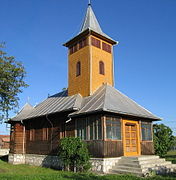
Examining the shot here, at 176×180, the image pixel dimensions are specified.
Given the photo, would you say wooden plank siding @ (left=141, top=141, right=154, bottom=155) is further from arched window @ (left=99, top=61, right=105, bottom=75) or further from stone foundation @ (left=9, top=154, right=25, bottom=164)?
stone foundation @ (left=9, top=154, right=25, bottom=164)

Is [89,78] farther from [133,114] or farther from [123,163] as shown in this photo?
[123,163]

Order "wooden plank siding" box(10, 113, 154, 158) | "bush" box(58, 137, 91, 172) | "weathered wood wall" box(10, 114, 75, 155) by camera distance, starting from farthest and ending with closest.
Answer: "weathered wood wall" box(10, 114, 75, 155) < "wooden plank siding" box(10, 113, 154, 158) < "bush" box(58, 137, 91, 172)

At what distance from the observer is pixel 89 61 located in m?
17.4

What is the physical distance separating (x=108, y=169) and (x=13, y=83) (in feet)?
35.2

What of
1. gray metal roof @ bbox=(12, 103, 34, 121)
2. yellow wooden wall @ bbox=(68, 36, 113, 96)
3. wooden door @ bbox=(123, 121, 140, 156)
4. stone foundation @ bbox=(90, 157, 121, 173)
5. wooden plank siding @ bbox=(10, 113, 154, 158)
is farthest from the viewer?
gray metal roof @ bbox=(12, 103, 34, 121)

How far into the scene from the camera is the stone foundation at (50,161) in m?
12.7

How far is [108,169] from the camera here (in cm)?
1282

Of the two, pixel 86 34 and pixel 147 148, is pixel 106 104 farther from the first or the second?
pixel 86 34

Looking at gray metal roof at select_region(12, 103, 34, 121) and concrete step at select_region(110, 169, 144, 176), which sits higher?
gray metal roof at select_region(12, 103, 34, 121)

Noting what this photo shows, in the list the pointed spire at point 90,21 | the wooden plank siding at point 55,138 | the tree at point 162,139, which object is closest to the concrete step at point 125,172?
the wooden plank siding at point 55,138

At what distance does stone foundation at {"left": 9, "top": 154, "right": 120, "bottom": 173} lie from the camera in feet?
41.8

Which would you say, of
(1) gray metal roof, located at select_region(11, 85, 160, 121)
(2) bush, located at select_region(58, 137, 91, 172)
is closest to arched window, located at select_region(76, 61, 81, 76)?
(1) gray metal roof, located at select_region(11, 85, 160, 121)

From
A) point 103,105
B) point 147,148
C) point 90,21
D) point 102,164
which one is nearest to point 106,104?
point 103,105

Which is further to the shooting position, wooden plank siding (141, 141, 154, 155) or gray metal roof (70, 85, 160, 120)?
wooden plank siding (141, 141, 154, 155)
